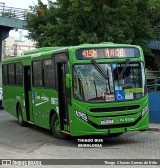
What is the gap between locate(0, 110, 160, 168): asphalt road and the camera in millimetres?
10539

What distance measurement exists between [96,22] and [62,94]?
10.5 m

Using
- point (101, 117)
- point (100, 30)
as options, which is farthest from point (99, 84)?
point (100, 30)

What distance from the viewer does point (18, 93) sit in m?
18.1

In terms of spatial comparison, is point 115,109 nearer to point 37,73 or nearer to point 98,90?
point 98,90

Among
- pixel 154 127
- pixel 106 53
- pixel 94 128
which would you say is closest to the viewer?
pixel 94 128

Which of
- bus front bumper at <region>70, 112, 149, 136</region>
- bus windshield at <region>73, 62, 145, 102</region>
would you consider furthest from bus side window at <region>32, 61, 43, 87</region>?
bus front bumper at <region>70, 112, 149, 136</region>

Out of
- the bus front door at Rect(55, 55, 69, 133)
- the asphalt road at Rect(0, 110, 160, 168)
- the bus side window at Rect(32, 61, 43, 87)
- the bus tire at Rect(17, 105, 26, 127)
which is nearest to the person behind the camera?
the asphalt road at Rect(0, 110, 160, 168)

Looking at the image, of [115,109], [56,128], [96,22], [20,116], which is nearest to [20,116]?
[20,116]

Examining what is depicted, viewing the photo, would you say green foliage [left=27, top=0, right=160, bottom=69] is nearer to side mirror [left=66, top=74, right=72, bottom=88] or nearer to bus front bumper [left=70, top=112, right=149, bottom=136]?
side mirror [left=66, top=74, right=72, bottom=88]

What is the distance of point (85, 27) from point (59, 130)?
10980 millimetres

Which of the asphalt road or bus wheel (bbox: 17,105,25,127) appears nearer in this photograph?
the asphalt road

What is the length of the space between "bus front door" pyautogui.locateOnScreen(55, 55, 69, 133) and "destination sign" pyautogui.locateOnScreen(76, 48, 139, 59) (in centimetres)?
63

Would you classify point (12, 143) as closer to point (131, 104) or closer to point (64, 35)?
point (131, 104)

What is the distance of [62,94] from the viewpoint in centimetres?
Answer: 1319
